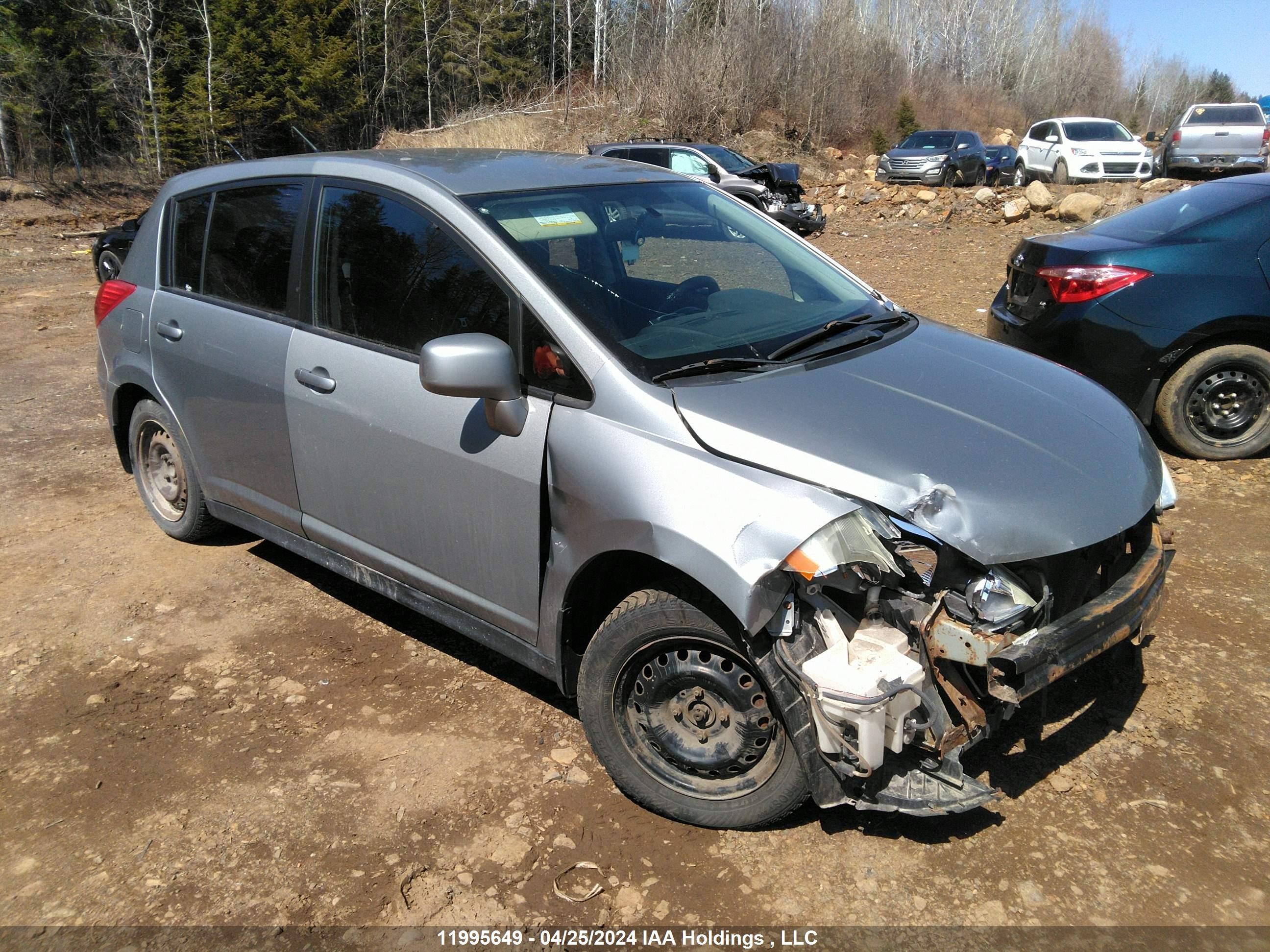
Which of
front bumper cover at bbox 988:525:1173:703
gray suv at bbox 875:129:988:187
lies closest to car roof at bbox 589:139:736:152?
gray suv at bbox 875:129:988:187

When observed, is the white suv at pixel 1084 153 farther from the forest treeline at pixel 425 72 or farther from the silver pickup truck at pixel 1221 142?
the forest treeline at pixel 425 72

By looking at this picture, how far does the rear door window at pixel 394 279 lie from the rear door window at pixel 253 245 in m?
0.23

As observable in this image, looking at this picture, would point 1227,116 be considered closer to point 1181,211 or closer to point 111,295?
point 1181,211

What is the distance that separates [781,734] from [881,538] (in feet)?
2.11

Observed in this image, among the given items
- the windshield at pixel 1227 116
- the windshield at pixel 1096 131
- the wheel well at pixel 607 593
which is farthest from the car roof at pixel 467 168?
the windshield at pixel 1227 116

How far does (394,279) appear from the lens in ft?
11.5

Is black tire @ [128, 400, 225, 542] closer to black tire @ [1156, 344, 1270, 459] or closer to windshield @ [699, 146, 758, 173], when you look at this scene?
black tire @ [1156, 344, 1270, 459]

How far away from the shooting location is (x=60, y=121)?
29391 millimetres

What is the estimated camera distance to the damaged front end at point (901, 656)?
2.50 m

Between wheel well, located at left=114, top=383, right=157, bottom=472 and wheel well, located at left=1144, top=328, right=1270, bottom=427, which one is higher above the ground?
wheel well, located at left=1144, top=328, right=1270, bottom=427

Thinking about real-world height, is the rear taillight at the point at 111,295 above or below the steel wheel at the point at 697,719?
above

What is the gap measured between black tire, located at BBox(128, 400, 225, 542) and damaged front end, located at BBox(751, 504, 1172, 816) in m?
3.30

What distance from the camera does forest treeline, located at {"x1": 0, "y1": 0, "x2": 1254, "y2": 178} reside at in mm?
30641

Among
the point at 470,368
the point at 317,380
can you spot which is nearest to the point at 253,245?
the point at 317,380
